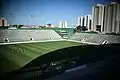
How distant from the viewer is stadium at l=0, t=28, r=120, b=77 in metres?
2.94

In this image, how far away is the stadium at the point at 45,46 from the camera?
2.94 metres

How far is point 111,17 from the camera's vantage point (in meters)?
4.04

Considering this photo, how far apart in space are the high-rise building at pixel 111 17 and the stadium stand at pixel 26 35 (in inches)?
54.8

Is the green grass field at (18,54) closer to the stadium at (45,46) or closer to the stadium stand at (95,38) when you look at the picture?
the stadium at (45,46)

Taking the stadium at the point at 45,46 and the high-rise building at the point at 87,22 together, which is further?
the high-rise building at the point at 87,22

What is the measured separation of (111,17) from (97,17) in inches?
17.0

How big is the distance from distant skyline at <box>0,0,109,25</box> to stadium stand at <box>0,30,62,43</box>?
0.19 meters

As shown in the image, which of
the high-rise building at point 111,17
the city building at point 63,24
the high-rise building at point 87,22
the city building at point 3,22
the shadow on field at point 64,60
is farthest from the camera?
the high-rise building at point 111,17

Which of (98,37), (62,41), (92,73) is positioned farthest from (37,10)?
(92,73)

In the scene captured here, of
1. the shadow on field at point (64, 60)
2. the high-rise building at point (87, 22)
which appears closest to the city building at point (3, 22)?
the shadow on field at point (64, 60)

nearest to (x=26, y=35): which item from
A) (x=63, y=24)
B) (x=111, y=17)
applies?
(x=63, y=24)

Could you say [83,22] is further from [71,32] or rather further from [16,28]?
[16,28]

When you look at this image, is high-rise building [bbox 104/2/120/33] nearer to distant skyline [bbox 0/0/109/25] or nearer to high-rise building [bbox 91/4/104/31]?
high-rise building [bbox 91/4/104/31]

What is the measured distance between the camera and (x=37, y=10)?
323 cm
